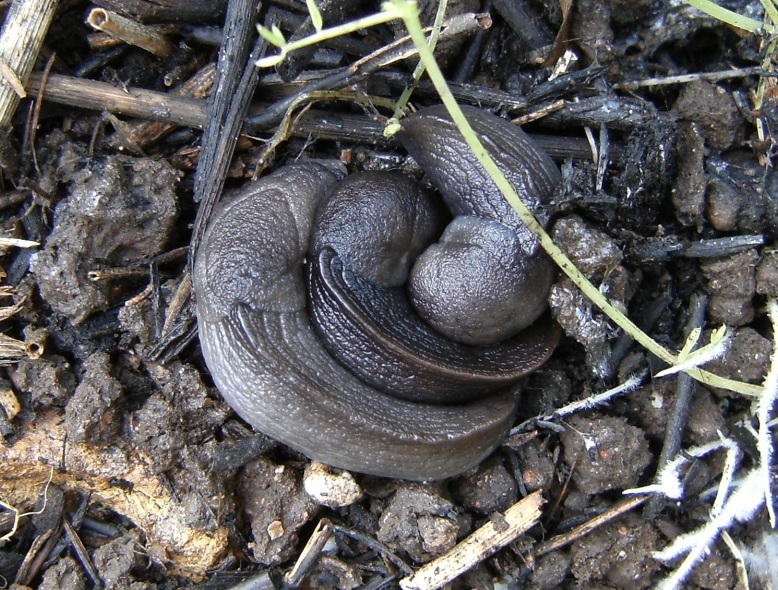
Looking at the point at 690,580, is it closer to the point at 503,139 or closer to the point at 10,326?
the point at 503,139

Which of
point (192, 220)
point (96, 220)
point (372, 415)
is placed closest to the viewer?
point (372, 415)

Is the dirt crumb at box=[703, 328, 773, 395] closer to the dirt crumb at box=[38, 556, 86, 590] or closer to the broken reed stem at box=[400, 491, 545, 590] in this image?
the broken reed stem at box=[400, 491, 545, 590]

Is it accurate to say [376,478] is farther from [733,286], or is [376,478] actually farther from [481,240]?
[733,286]

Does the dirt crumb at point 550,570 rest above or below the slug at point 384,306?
below

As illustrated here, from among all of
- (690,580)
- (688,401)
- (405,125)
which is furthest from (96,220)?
(690,580)

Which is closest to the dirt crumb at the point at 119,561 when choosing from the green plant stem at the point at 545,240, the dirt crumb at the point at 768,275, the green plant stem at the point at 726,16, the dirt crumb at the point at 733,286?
the green plant stem at the point at 545,240

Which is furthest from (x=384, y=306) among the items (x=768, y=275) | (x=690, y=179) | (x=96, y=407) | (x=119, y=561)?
(x=768, y=275)

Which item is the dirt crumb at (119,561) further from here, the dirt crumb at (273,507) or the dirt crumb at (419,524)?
the dirt crumb at (419,524)
